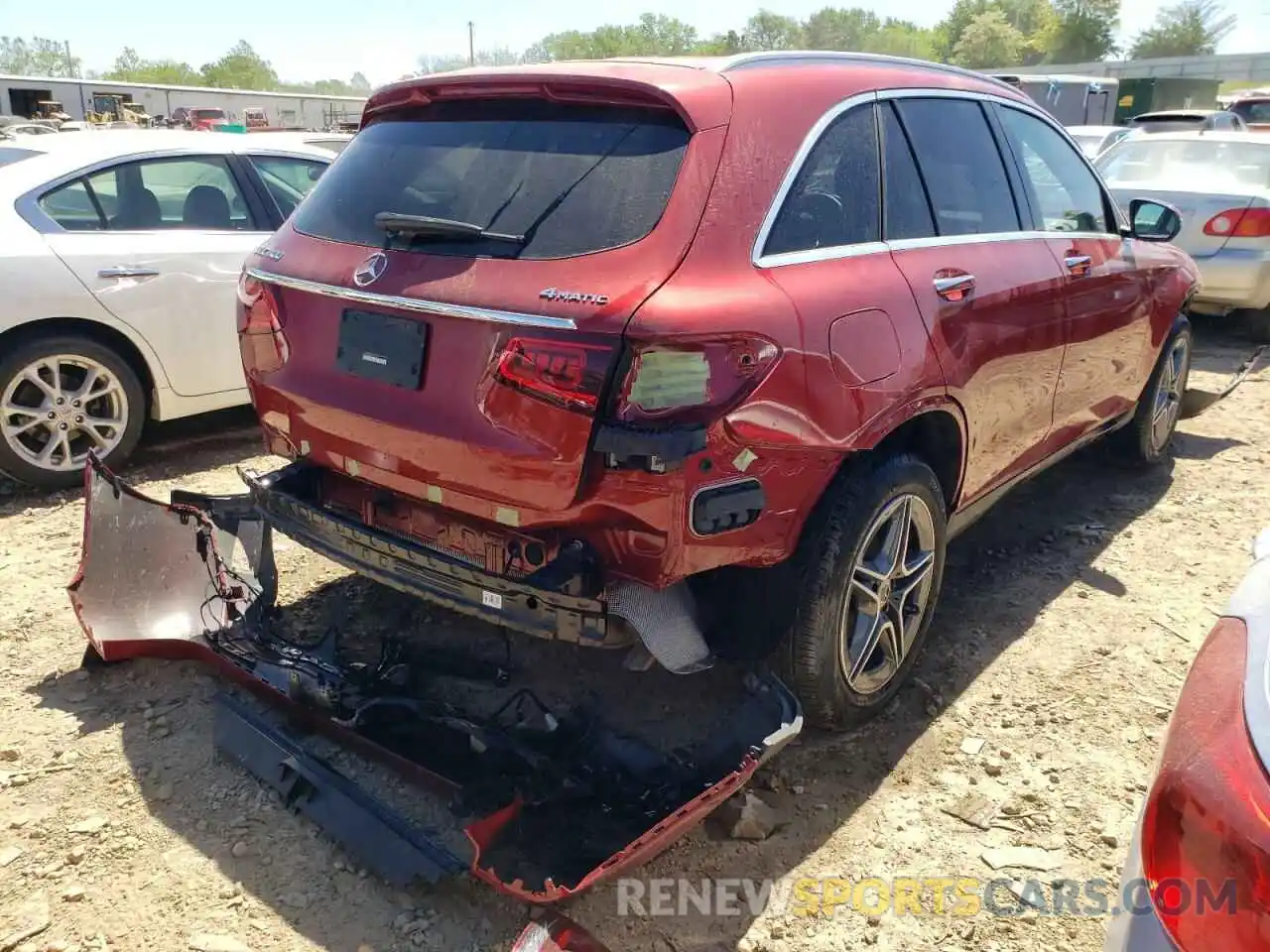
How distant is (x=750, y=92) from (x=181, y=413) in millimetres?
3835

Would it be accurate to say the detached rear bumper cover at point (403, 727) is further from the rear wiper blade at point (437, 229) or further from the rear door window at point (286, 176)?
the rear door window at point (286, 176)

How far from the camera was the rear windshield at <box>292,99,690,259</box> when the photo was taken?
2.38m

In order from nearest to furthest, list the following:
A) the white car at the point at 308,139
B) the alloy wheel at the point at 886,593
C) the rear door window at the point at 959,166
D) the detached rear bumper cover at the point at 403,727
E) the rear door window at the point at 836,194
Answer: the detached rear bumper cover at the point at 403,727, the rear door window at the point at 836,194, the alloy wheel at the point at 886,593, the rear door window at the point at 959,166, the white car at the point at 308,139

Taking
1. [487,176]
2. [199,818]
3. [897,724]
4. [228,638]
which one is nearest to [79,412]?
[228,638]

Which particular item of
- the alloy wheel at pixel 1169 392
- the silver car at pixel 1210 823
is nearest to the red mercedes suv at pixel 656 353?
the silver car at pixel 1210 823

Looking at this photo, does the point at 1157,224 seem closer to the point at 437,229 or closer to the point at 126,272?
the point at 437,229

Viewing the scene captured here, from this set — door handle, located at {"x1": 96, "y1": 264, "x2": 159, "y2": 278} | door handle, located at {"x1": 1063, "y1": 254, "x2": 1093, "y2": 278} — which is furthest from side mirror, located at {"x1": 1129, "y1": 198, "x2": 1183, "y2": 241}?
door handle, located at {"x1": 96, "y1": 264, "x2": 159, "y2": 278}

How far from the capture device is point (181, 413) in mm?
5184

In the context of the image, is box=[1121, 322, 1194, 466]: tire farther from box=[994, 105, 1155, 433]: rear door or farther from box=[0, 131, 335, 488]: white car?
box=[0, 131, 335, 488]: white car

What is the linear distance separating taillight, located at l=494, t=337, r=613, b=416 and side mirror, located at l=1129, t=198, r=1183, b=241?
11.1 feet

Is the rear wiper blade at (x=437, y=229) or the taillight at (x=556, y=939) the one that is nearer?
the taillight at (x=556, y=939)

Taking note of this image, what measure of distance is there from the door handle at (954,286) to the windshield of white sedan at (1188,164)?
21.4 feet

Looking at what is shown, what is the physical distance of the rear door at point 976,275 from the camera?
296cm

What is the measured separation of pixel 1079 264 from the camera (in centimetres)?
381
